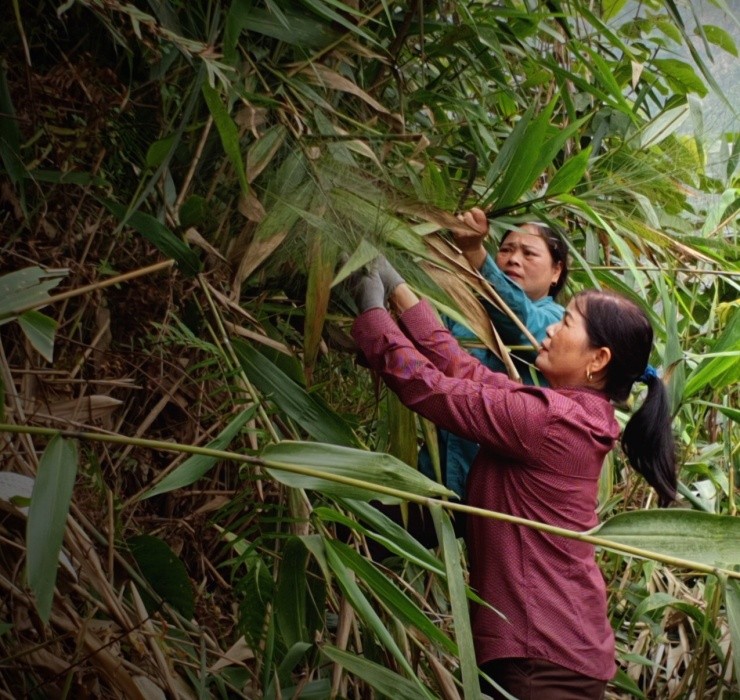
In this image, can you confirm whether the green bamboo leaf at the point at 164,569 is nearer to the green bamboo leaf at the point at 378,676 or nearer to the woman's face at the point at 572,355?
the green bamboo leaf at the point at 378,676

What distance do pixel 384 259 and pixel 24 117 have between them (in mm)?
409

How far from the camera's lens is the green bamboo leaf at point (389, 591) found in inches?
36.0

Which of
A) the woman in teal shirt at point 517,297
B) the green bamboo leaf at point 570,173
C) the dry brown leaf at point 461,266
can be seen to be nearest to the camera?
Answer: the dry brown leaf at point 461,266

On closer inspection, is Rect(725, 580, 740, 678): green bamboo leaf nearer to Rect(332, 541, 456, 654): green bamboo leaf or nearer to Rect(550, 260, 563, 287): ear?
Rect(332, 541, 456, 654): green bamboo leaf

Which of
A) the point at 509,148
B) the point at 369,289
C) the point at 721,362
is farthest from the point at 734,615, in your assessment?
the point at 721,362

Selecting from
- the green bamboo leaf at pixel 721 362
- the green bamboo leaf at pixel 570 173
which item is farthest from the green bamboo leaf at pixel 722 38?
the green bamboo leaf at pixel 570 173

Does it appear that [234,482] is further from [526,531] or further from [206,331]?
[526,531]

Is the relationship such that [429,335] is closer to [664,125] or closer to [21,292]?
[21,292]

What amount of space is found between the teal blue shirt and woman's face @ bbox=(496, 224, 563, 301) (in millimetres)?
27

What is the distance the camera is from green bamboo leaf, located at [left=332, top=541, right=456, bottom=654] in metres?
0.91

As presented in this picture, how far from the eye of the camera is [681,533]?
0.80 meters

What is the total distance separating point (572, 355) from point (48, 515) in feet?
2.34

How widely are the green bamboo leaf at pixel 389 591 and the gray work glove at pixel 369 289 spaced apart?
1.03 feet

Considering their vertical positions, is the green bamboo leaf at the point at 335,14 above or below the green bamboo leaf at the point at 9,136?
A: above
